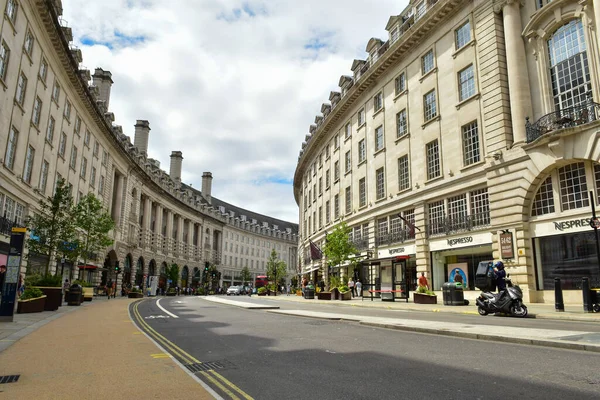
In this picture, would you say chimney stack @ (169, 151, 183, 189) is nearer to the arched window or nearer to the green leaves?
the green leaves

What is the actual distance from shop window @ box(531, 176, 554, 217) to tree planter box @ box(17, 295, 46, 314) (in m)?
23.6

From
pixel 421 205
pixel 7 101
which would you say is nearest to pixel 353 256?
pixel 421 205

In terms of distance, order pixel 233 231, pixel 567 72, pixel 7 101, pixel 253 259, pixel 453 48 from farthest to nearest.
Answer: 1. pixel 253 259
2. pixel 233 231
3. pixel 453 48
4. pixel 7 101
5. pixel 567 72

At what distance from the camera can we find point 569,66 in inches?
850

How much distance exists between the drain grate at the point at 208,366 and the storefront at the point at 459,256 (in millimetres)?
19434

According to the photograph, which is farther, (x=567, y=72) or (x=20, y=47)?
(x=20, y=47)

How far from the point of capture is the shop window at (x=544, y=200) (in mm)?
21266

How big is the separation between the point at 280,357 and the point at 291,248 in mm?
127151

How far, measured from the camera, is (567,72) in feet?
71.1

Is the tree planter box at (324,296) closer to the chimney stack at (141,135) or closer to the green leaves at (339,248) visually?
the green leaves at (339,248)

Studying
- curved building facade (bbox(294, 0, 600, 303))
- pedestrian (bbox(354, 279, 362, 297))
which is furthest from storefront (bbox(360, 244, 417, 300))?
pedestrian (bbox(354, 279, 362, 297))

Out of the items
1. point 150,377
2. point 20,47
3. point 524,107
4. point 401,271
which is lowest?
point 150,377

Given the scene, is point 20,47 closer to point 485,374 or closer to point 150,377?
point 150,377

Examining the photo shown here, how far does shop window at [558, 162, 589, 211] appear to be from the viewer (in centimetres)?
1992
